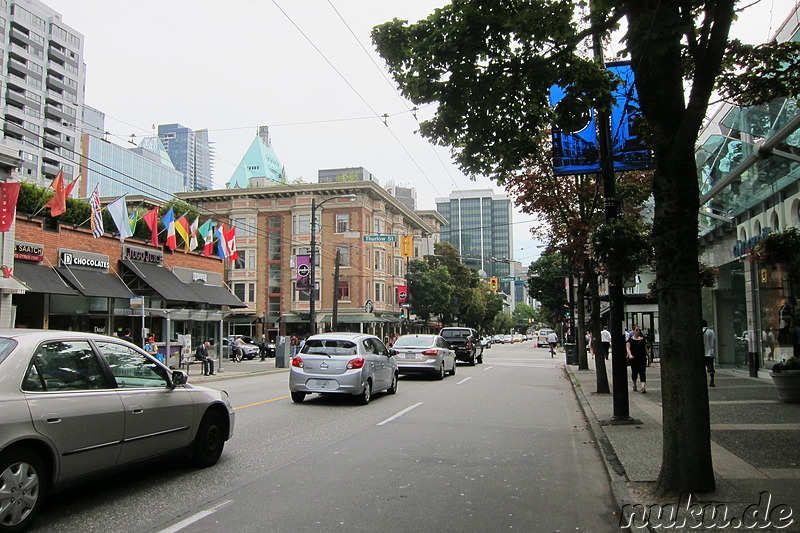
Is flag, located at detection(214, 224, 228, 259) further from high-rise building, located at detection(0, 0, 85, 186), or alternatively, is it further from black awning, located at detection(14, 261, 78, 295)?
high-rise building, located at detection(0, 0, 85, 186)

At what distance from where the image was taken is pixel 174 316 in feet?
83.6

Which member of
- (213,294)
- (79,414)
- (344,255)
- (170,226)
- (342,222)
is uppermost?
(342,222)

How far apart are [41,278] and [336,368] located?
1446 centimetres

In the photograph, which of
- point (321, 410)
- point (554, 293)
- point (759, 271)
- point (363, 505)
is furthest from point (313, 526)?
point (554, 293)

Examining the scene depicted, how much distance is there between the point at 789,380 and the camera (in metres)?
12.0

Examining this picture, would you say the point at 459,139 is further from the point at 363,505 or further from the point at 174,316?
the point at 174,316

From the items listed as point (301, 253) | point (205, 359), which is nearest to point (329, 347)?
point (205, 359)

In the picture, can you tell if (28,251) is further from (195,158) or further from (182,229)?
(195,158)

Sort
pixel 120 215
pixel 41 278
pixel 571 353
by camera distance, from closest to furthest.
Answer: pixel 41 278 → pixel 120 215 → pixel 571 353

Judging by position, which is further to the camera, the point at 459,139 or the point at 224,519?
the point at 459,139

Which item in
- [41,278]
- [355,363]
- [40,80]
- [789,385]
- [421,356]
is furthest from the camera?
[40,80]

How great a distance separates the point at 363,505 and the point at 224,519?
1.29 metres

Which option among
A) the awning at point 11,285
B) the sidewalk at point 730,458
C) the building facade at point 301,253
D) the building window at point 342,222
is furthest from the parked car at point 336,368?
the building window at point 342,222

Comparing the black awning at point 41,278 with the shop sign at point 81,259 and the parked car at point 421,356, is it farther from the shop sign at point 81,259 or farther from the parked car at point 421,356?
the parked car at point 421,356
